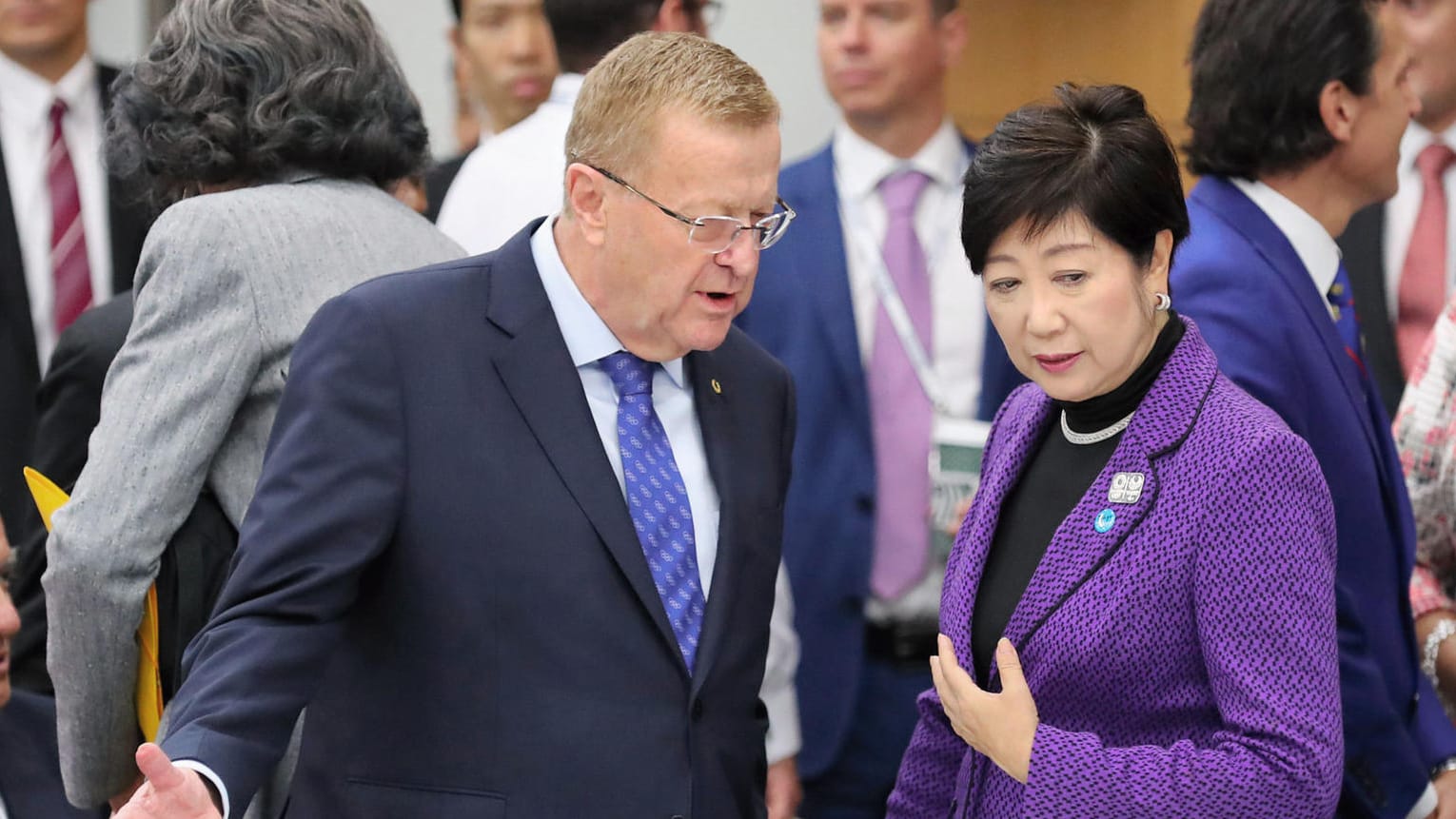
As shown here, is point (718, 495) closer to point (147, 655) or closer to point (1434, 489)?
point (147, 655)

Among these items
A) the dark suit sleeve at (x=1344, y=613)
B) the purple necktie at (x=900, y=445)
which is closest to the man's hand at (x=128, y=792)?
the purple necktie at (x=900, y=445)

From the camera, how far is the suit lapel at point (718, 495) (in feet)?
7.35

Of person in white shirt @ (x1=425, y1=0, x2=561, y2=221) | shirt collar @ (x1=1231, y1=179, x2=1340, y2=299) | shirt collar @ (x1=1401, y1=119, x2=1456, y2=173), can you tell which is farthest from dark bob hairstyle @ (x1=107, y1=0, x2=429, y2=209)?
shirt collar @ (x1=1401, y1=119, x2=1456, y2=173)

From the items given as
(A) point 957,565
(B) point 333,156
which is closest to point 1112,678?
(A) point 957,565

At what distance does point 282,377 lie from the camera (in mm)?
2486

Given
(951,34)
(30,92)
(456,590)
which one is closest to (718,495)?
(456,590)

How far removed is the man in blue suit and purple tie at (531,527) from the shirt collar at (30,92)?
2260mm

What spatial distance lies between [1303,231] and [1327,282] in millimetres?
92

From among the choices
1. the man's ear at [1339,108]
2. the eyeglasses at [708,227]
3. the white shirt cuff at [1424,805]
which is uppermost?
the eyeglasses at [708,227]

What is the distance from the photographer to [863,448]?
3463 millimetres

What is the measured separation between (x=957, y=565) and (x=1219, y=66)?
3.67 ft

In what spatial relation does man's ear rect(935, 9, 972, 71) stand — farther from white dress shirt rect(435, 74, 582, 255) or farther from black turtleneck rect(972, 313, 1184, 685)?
black turtleneck rect(972, 313, 1184, 685)

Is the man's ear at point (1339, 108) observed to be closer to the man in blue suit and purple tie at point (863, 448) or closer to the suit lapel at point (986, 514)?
the man in blue suit and purple tie at point (863, 448)

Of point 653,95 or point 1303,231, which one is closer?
point 653,95
